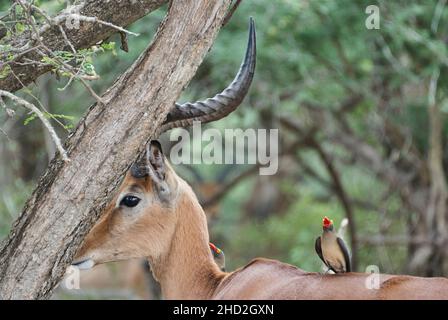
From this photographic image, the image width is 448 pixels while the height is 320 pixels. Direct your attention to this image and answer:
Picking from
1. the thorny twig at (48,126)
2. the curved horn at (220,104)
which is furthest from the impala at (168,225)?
the thorny twig at (48,126)

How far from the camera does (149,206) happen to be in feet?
19.6

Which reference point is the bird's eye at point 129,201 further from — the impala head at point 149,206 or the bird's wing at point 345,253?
the bird's wing at point 345,253

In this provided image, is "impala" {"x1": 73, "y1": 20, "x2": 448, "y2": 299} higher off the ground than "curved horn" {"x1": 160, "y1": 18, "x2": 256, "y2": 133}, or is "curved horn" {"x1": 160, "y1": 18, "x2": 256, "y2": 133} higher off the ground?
"curved horn" {"x1": 160, "y1": 18, "x2": 256, "y2": 133}

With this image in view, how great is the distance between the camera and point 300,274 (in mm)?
5316

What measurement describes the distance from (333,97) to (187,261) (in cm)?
734

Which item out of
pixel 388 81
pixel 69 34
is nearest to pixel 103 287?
pixel 388 81

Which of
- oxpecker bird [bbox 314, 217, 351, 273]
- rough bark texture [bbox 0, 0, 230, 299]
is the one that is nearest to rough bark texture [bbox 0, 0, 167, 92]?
rough bark texture [bbox 0, 0, 230, 299]

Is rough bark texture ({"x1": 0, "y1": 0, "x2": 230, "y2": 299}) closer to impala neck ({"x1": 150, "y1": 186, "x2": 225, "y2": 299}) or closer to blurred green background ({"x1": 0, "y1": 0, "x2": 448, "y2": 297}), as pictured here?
impala neck ({"x1": 150, "y1": 186, "x2": 225, "y2": 299})

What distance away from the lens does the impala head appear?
5.85 m

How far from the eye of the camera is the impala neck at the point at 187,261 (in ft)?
19.5

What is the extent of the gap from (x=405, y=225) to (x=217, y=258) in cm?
764

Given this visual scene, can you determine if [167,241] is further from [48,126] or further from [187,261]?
[48,126]

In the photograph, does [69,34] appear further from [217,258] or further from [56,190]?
[217,258]

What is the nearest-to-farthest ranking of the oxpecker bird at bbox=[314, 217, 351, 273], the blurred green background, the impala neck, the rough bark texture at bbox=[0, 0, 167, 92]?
1. the oxpecker bird at bbox=[314, 217, 351, 273]
2. the rough bark texture at bbox=[0, 0, 167, 92]
3. the impala neck
4. the blurred green background
